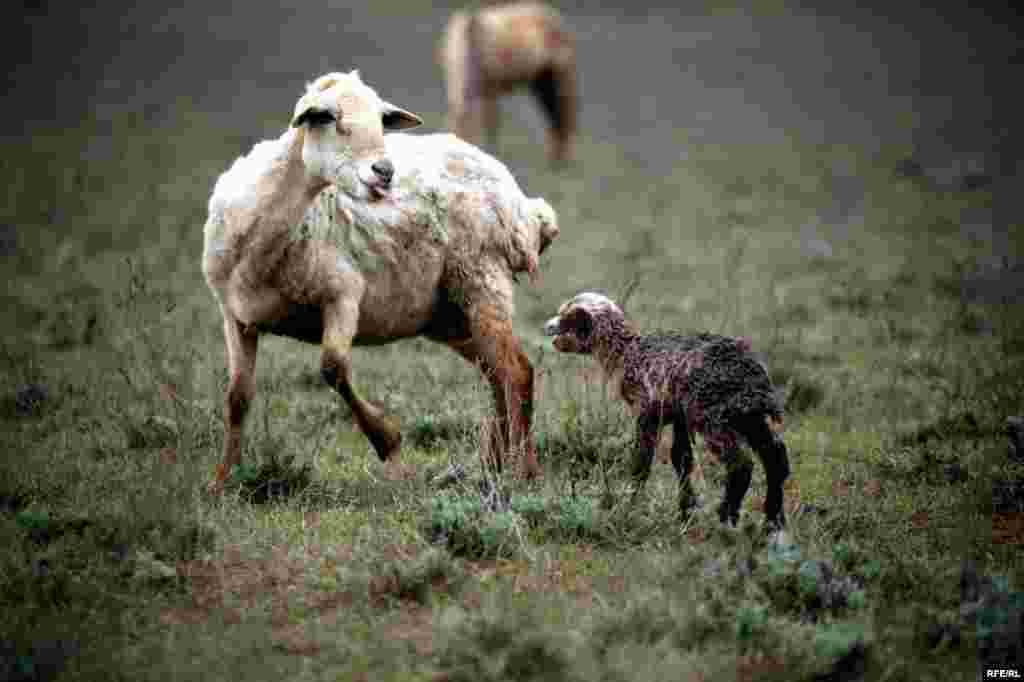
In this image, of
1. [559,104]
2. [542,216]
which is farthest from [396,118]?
[559,104]

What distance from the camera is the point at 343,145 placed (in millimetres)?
6332

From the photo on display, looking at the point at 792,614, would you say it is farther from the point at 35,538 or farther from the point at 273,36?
the point at 273,36

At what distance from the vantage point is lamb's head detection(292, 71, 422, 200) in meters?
6.30

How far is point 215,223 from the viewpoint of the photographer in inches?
259

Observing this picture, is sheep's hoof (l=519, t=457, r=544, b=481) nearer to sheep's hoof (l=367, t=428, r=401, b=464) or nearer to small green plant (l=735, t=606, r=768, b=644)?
sheep's hoof (l=367, t=428, r=401, b=464)

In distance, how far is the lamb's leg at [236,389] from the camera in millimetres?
6789

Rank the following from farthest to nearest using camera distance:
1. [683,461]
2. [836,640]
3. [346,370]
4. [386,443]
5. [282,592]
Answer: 1. [386,443]
2. [346,370]
3. [683,461]
4. [282,592]
5. [836,640]

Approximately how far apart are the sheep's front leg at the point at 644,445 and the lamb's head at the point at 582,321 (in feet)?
2.12

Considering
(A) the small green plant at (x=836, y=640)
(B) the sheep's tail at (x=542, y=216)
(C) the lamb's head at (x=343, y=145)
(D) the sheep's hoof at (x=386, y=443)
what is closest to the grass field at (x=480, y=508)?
(A) the small green plant at (x=836, y=640)

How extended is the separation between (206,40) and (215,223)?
2385 cm

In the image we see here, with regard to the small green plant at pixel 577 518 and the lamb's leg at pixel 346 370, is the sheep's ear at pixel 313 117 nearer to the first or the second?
the lamb's leg at pixel 346 370

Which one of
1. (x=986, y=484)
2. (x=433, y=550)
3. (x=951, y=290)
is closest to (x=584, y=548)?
(x=433, y=550)

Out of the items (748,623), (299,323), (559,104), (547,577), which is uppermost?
(559,104)

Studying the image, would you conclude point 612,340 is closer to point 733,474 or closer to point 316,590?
point 733,474
